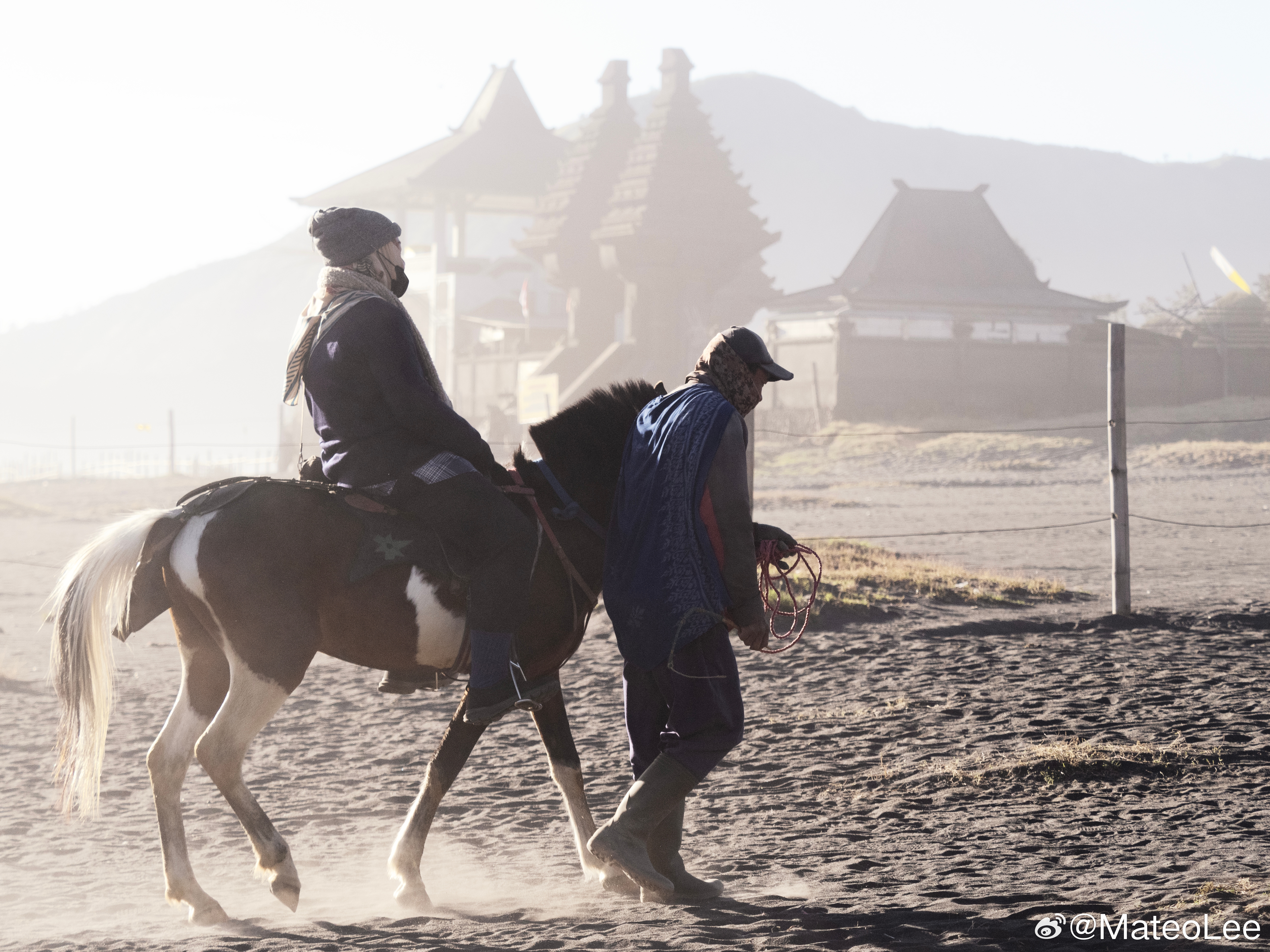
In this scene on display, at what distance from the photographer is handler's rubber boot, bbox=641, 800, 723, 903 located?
412 cm

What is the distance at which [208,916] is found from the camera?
4.20m

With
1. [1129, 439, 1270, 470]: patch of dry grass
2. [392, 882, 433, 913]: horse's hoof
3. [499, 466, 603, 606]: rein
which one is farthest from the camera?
[1129, 439, 1270, 470]: patch of dry grass

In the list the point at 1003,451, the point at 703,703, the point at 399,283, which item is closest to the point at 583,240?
the point at 1003,451

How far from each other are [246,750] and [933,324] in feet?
110

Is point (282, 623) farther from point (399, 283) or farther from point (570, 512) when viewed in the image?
point (399, 283)

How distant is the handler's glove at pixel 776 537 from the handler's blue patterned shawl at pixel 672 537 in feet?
0.99

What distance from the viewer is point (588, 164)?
Result: 3916 cm

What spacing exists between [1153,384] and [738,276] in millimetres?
12434

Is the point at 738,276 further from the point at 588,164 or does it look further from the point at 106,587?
the point at 106,587

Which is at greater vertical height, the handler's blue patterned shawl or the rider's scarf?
the rider's scarf

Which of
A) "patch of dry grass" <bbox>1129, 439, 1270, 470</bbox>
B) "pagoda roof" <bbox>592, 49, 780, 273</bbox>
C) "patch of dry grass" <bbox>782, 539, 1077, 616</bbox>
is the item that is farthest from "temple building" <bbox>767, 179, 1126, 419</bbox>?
"patch of dry grass" <bbox>782, 539, 1077, 616</bbox>

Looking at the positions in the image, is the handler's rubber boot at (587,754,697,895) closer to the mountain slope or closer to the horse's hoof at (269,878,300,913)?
the horse's hoof at (269,878,300,913)

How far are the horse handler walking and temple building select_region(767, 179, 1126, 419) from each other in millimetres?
26259

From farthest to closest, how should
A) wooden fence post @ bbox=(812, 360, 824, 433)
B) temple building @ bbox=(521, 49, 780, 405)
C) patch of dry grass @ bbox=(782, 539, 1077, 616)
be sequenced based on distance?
1. temple building @ bbox=(521, 49, 780, 405)
2. wooden fence post @ bbox=(812, 360, 824, 433)
3. patch of dry grass @ bbox=(782, 539, 1077, 616)
